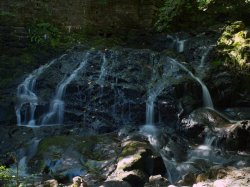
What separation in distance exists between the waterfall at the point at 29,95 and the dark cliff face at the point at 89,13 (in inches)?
98.0

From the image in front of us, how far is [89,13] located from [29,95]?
15.6ft

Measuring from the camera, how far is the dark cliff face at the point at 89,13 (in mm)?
12945

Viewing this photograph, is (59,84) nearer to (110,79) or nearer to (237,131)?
(110,79)

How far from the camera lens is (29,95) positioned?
10.3 meters

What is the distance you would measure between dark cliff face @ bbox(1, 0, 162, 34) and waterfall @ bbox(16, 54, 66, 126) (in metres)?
2.49

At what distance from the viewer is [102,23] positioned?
13930 mm

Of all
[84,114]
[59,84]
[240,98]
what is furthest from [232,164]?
[59,84]

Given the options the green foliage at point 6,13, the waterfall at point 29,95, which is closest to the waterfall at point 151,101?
the waterfall at point 29,95

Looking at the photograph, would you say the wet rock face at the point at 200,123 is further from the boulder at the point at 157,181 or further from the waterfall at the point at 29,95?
the waterfall at the point at 29,95

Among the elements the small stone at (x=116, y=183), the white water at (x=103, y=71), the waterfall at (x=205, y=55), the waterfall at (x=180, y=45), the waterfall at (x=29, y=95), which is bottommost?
the small stone at (x=116, y=183)

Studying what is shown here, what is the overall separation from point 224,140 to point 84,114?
3493mm

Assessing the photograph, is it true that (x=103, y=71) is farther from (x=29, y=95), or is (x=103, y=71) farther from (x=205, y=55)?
(x=205, y=55)

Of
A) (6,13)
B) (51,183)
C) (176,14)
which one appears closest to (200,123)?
(51,183)

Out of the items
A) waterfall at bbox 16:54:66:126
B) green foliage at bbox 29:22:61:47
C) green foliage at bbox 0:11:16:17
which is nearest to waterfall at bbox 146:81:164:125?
waterfall at bbox 16:54:66:126
